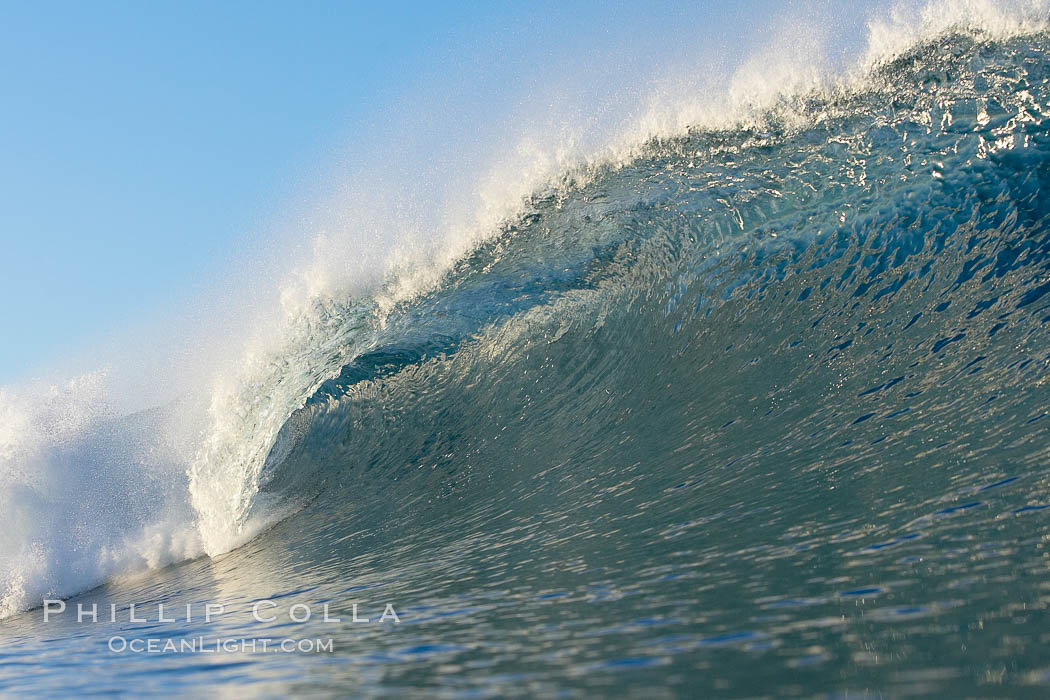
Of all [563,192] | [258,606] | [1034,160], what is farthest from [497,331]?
[1034,160]

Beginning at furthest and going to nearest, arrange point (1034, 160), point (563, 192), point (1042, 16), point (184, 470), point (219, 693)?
point (563, 192)
point (184, 470)
point (1042, 16)
point (1034, 160)
point (219, 693)

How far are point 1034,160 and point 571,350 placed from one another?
4670 mm

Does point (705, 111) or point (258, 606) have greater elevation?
point (705, 111)

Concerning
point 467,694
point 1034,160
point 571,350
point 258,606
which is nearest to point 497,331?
point 571,350

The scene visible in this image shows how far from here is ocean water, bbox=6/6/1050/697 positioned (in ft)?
7.64

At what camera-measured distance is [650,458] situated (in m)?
5.12

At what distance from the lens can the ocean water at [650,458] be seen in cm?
233

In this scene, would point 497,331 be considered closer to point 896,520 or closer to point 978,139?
point 978,139

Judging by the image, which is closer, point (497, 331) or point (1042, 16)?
point (1042, 16)

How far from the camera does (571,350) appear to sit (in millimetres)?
7988

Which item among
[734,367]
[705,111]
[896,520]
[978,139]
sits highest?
[705,111]

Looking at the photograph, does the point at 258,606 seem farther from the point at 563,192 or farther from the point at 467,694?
the point at 563,192

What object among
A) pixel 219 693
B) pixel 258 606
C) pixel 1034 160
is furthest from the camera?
pixel 1034 160

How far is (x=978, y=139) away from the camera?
7234 millimetres
